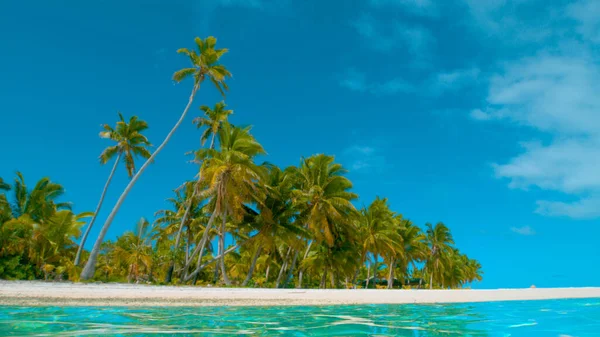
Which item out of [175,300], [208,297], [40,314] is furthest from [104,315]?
[208,297]

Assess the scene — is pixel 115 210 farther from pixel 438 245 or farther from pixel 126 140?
pixel 438 245

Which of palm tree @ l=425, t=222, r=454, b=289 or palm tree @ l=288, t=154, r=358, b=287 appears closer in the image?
palm tree @ l=288, t=154, r=358, b=287

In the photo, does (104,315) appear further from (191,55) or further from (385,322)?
(191,55)

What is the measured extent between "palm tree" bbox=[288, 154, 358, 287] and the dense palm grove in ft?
0.24

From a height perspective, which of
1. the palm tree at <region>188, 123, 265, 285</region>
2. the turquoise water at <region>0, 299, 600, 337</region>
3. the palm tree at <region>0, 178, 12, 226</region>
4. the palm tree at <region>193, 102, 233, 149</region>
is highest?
the palm tree at <region>193, 102, 233, 149</region>

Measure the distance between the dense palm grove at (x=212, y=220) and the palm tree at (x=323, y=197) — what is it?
0.07 metres

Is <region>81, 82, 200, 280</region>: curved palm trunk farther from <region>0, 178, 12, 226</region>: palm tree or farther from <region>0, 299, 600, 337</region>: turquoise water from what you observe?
<region>0, 299, 600, 337</region>: turquoise water

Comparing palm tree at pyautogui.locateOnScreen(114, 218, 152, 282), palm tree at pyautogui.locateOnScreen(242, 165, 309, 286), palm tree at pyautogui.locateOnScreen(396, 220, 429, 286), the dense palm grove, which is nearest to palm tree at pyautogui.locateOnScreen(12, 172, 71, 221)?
the dense palm grove

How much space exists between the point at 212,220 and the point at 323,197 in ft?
26.0

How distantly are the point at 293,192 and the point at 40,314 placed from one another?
62.0ft

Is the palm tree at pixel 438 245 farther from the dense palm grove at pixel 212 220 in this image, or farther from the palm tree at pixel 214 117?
the palm tree at pixel 214 117

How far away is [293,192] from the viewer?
26.7 m

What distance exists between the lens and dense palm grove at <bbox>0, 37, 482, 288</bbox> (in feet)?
72.1

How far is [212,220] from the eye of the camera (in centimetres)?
2436
